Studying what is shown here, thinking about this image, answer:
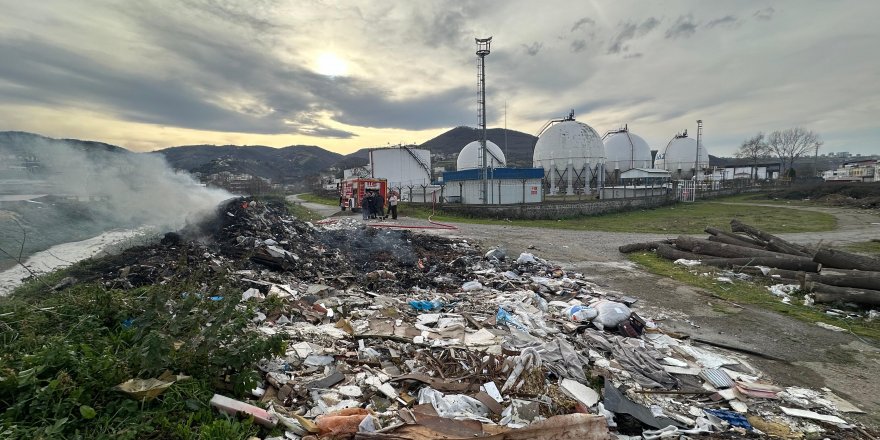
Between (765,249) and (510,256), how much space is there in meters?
6.82

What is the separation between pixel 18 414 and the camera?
2.55m

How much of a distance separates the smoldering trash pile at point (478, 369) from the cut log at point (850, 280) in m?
4.07

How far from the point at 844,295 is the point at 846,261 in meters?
1.53

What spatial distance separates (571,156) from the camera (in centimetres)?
4028

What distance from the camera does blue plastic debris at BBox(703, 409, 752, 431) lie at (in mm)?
3555

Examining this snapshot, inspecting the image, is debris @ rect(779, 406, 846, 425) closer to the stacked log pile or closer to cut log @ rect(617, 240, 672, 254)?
the stacked log pile

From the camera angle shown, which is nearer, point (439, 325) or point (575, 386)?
point (575, 386)

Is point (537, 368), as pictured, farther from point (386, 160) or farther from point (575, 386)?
point (386, 160)

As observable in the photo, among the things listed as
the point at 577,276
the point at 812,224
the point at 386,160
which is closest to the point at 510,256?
the point at 577,276

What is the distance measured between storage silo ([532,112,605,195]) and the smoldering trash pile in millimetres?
35085

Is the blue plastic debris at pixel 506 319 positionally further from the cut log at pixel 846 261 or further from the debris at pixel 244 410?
the cut log at pixel 846 261

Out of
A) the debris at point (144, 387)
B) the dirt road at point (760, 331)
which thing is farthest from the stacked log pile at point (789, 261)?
the debris at point (144, 387)

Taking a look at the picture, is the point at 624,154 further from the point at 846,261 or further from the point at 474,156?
the point at 846,261

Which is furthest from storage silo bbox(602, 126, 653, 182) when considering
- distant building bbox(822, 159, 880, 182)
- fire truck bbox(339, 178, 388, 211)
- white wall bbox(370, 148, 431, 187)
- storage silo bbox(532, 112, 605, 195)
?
fire truck bbox(339, 178, 388, 211)
